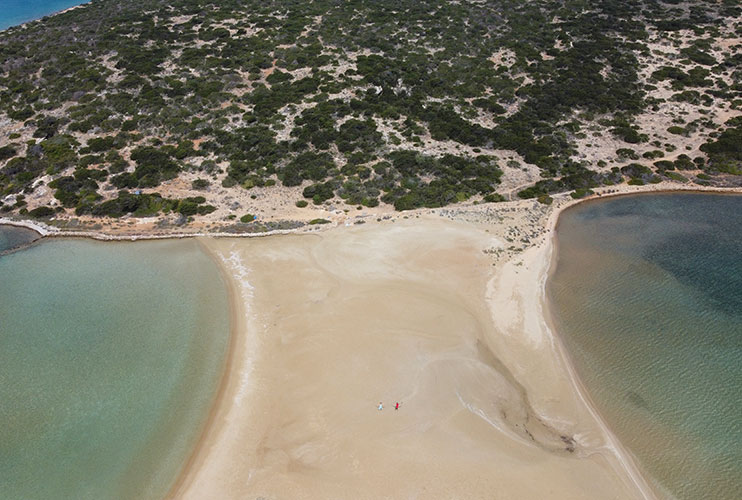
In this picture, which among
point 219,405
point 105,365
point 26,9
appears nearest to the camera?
point 219,405

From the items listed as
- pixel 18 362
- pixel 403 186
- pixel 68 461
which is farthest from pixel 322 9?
pixel 68 461

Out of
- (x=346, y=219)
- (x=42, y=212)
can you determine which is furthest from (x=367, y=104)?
(x=42, y=212)

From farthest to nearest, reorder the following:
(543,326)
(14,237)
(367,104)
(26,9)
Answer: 1. (26,9)
2. (367,104)
3. (14,237)
4. (543,326)

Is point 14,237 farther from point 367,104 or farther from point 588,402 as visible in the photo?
point 588,402

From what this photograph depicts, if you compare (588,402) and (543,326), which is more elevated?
(543,326)

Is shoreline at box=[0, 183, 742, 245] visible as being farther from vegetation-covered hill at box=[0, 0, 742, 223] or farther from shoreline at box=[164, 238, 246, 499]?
shoreline at box=[164, 238, 246, 499]

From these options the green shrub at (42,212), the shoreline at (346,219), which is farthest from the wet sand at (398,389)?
the green shrub at (42,212)

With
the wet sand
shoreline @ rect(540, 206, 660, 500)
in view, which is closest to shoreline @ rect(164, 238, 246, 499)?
the wet sand
